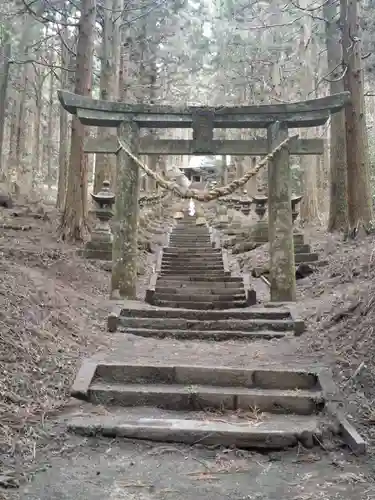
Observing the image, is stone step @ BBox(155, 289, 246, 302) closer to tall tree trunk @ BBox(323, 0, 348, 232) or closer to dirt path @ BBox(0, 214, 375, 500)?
dirt path @ BBox(0, 214, 375, 500)

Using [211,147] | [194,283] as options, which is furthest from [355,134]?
[194,283]

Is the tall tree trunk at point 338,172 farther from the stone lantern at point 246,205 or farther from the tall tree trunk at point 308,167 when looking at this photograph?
the stone lantern at point 246,205

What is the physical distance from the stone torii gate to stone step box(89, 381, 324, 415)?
12.4 ft

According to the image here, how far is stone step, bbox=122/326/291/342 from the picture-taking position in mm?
7117

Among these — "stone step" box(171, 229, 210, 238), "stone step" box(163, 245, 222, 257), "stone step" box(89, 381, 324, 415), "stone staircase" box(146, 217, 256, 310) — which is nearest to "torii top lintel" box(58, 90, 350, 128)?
"stone staircase" box(146, 217, 256, 310)

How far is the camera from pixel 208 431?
167 inches

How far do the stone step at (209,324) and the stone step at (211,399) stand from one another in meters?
2.31

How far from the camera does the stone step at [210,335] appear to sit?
7.12 meters

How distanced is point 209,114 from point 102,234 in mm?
4525

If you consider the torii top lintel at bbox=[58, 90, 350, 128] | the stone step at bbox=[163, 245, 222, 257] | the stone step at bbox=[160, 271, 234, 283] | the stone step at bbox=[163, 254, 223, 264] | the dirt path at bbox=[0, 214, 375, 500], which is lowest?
the dirt path at bbox=[0, 214, 375, 500]

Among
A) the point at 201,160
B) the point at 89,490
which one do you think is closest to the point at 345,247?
the point at 89,490

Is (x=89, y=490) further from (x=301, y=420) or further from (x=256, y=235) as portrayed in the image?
(x=256, y=235)

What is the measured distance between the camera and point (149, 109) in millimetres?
8688

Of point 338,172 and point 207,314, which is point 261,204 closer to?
point 338,172
